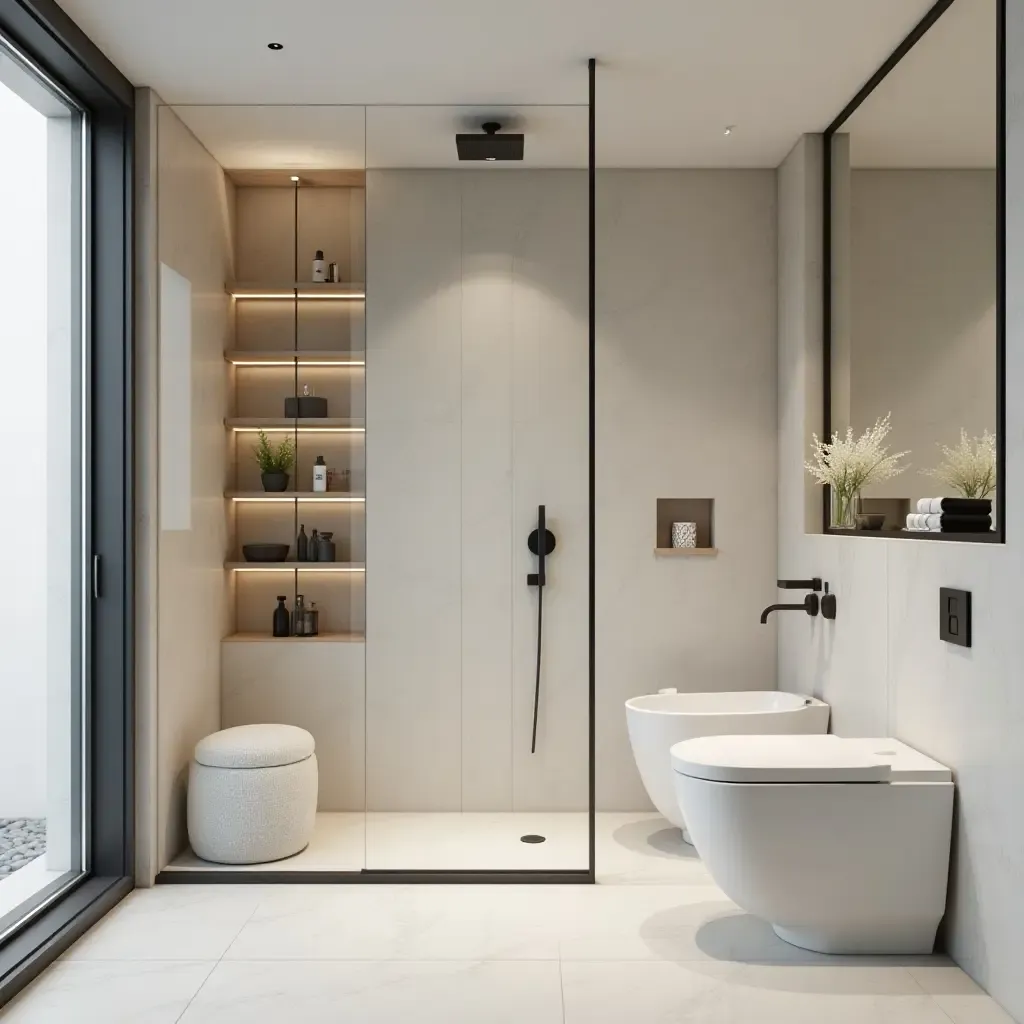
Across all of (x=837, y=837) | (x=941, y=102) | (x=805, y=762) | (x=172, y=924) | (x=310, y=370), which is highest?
(x=941, y=102)

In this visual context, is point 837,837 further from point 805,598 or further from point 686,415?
point 686,415

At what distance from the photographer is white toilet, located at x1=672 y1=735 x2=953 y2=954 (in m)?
2.71

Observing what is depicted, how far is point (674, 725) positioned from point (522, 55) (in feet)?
7.18

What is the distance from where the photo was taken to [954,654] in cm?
271

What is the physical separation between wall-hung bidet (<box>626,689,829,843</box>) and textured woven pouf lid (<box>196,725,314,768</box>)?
44.4 inches

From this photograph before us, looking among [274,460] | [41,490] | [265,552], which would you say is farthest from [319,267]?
[41,490]

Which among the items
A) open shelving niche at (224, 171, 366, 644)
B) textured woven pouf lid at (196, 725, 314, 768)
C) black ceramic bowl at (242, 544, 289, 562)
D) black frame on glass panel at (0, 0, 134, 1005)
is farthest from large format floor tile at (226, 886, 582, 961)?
black ceramic bowl at (242, 544, 289, 562)

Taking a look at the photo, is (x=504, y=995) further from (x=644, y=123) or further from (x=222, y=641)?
(x=644, y=123)

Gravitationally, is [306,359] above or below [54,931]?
above

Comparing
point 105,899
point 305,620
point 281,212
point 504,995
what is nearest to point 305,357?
point 281,212

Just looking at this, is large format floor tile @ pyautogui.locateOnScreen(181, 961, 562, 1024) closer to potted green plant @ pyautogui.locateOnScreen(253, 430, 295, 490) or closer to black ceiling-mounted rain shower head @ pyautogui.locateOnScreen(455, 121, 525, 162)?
potted green plant @ pyautogui.locateOnScreen(253, 430, 295, 490)

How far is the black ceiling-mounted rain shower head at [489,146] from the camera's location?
3.53 m

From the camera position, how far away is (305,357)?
3389 mm

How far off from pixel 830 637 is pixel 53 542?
2.50 meters
